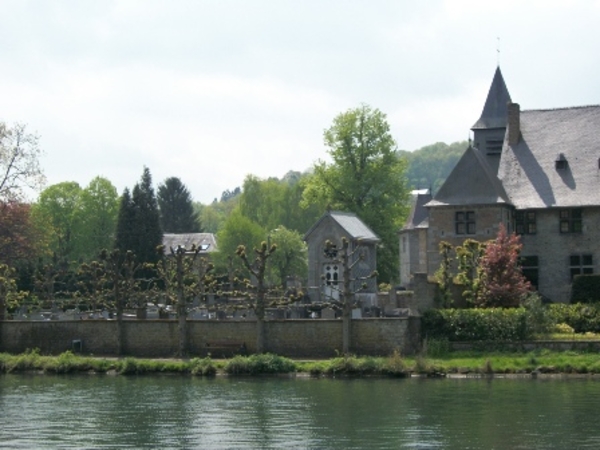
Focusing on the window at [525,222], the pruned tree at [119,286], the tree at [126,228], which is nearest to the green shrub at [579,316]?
the window at [525,222]

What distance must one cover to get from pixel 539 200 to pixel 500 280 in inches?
275

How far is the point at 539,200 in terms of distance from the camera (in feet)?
164

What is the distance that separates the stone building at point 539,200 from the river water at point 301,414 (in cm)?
1464

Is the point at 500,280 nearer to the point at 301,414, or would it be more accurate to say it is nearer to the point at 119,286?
the point at 119,286

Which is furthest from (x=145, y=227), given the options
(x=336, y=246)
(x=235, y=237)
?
(x=336, y=246)

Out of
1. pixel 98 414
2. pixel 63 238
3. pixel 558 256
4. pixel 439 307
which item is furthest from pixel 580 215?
pixel 63 238

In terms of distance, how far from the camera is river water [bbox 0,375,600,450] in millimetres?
25078

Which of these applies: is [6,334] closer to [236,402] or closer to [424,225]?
[236,402]

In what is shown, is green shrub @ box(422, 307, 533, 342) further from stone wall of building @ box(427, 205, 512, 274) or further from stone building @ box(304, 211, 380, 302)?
stone building @ box(304, 211, 380, 302)

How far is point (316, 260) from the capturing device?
192 ft

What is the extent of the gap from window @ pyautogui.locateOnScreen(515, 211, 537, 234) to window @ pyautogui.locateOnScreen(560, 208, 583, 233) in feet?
4.06

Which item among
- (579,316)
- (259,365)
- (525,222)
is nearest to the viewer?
(259,365)

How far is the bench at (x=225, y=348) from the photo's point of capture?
4212 cm

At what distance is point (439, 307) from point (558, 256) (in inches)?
348
